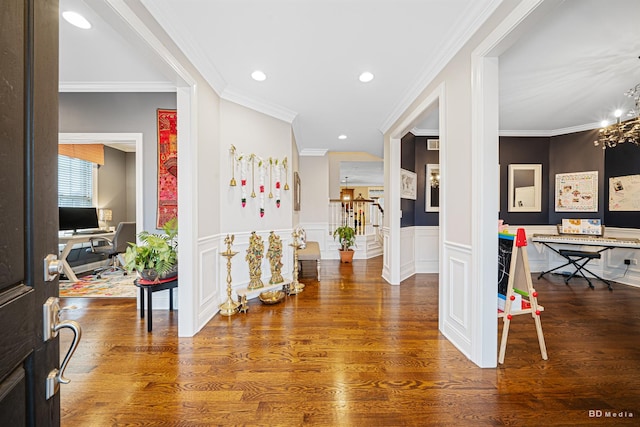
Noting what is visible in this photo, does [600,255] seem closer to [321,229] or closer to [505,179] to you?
[505,179]

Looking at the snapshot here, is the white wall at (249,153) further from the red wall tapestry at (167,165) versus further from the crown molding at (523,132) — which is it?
the crown molding at (523,132)

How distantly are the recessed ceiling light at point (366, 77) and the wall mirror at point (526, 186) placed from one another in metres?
3.58

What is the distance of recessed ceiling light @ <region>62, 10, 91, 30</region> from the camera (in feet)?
6.43

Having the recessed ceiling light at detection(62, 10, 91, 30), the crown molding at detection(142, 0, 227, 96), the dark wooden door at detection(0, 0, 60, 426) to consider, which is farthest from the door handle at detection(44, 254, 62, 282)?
the recessed ceiling light at detection(62, 10, 91, 30)

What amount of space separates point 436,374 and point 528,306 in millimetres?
979

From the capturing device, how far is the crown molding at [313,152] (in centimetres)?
641

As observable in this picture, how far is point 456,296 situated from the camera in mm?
2361

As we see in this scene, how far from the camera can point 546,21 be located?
6.83 feet

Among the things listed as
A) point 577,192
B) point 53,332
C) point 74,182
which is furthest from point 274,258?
point 577,192

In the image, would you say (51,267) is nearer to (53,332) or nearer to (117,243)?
(53,332)

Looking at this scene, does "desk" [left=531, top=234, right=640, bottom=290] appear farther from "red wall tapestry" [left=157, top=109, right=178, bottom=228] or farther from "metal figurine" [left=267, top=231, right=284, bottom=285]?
"red wall tapestry" [left=157, top=109, right=178, bottom=228]

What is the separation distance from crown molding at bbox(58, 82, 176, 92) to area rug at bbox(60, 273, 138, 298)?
2.54m

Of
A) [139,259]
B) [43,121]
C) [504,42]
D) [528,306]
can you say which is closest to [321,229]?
[139,259]

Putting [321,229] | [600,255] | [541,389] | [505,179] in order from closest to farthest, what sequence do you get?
[541,389]
[600,255]
[505,179]
[321,229]
